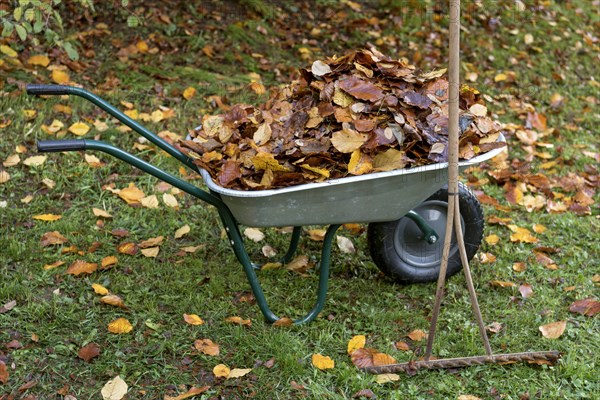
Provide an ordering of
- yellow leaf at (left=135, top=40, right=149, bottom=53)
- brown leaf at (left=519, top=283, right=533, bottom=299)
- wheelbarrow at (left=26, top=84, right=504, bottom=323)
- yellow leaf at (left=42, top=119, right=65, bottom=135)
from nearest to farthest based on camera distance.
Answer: wheelbarrow at (left=26, top=84, right=504, bottom=323), brown leaf at (left=519, top=283, right=533, bottom=299), yellow leaf at (left=42, top=119, right=65, bottom=135), yellow leaf at (left=135, top=40, right=149, bottom=53)

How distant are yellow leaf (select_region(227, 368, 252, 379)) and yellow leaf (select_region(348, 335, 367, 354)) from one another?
0.39m

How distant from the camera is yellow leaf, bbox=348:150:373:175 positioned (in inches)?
101

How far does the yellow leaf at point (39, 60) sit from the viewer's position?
15.4 ft

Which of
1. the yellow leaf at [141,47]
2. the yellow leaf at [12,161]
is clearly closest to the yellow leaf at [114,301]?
the yellow leaf at [12,161]

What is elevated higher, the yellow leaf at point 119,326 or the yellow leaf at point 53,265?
the yellow leaf at point 119,326

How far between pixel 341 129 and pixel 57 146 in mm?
980

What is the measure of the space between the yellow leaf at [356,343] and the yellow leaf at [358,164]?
0.66 m

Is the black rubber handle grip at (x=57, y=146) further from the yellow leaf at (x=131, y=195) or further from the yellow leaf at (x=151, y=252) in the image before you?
the yellow leaf at (x=131, y=195)

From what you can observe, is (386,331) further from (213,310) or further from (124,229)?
(124,229)

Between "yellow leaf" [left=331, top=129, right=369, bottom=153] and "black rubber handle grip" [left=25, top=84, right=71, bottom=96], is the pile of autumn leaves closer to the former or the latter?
"yellow leaf" [left=331, top=129, right=369, bottom=153]

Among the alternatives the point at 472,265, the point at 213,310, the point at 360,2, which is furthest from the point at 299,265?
the point at 360,2

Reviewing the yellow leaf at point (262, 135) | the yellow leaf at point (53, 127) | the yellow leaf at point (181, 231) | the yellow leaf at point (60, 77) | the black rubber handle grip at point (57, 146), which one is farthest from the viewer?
the yellow leaf at point (60, 77)

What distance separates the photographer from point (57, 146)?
2.33m

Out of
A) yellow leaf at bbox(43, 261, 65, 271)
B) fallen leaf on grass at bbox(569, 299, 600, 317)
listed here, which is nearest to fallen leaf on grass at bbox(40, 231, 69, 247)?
yellow leaf at bbox(43, 261, 65, 271)
